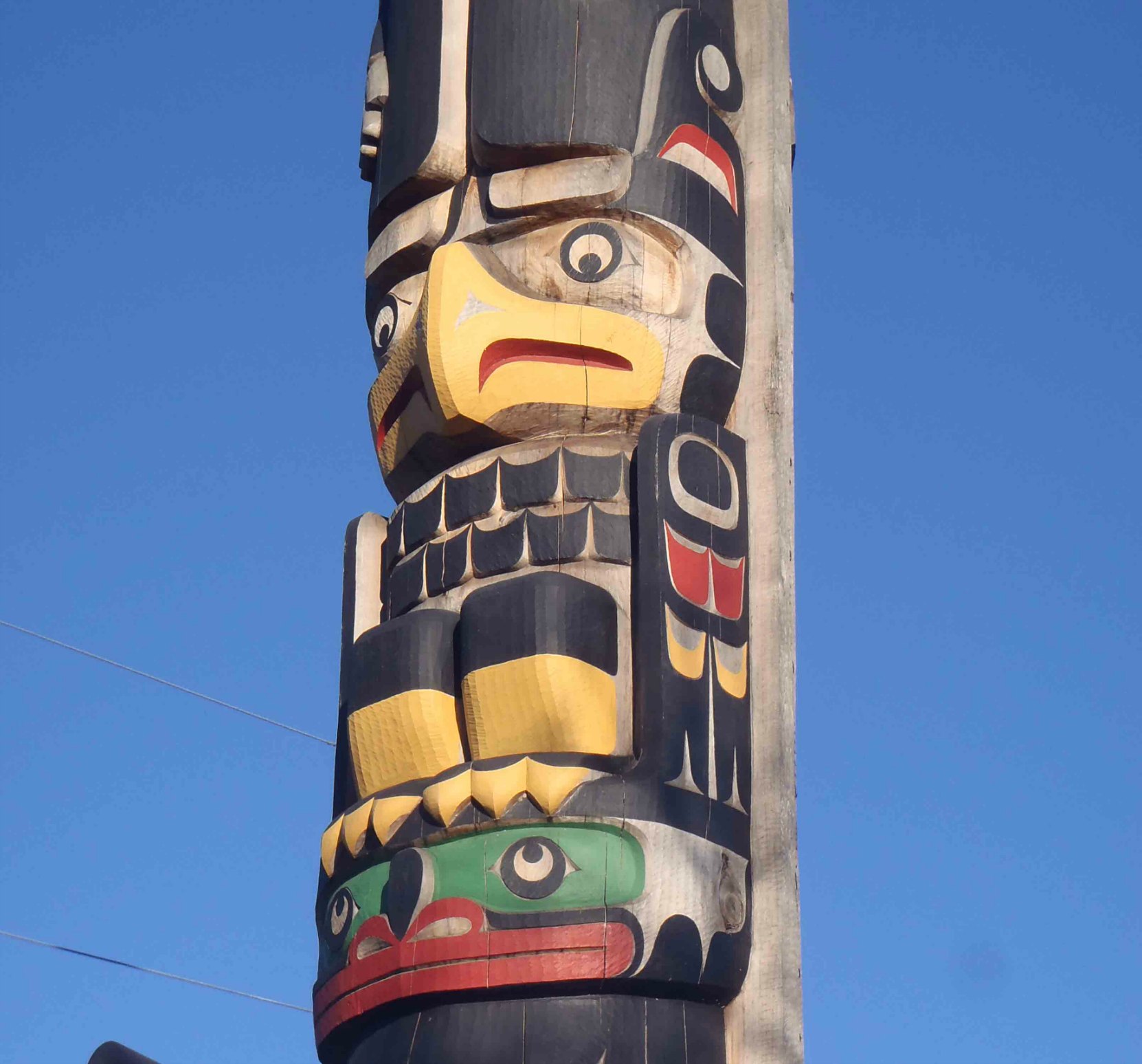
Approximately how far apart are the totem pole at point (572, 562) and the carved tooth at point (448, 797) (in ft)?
0.04

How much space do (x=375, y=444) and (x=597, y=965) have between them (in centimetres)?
242

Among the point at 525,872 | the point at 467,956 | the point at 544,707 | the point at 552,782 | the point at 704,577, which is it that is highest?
the point at 704,577

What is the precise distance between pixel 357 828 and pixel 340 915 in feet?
0.86

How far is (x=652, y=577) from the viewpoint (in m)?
5.86

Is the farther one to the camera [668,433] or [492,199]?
[492,199]

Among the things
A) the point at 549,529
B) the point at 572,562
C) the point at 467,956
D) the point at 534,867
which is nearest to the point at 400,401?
the point at 549,529

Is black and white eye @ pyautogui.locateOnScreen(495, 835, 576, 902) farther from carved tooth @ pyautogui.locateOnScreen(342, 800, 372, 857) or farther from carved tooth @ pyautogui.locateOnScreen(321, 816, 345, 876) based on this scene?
carved tooth @ pyautogui.locateOnScreen(321, 816, 345, 876)

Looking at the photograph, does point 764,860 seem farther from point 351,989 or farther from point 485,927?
point 351,989

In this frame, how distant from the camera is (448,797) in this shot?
5633mm

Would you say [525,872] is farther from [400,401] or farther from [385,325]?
[385,325]

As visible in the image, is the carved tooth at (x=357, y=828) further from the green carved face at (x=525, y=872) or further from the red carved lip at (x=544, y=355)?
the red carved lip at (x=544, y=355)

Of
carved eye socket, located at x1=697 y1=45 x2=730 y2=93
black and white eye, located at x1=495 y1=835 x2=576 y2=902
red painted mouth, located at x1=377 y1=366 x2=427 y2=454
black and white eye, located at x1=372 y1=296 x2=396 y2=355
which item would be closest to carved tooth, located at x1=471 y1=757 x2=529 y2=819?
black and white eye, located at x1=495 y1=835 x2=576 y2=902

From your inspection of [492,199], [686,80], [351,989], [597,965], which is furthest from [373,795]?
[686,80]

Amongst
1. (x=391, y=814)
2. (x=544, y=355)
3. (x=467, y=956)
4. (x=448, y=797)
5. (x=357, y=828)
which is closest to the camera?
(x=467, y=956)
